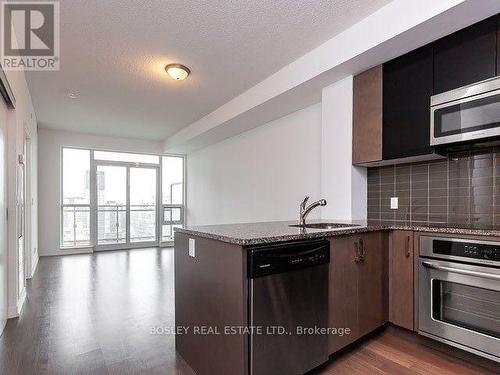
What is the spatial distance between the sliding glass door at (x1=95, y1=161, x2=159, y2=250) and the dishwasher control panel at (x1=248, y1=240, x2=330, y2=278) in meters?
6.13

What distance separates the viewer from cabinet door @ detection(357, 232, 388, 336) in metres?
2.20

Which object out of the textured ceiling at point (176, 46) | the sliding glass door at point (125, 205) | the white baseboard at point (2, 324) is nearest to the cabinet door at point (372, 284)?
the textured ceiling at point (176, 46)

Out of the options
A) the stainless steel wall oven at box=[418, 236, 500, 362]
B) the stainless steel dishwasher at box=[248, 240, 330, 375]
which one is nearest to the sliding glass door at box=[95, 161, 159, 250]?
the stainless steel dishwasher at box=[248, 240, 330, 375]

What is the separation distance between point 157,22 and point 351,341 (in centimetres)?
294

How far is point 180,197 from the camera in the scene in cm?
773

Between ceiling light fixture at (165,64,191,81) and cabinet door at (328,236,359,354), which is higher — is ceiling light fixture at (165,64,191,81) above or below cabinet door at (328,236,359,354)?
above

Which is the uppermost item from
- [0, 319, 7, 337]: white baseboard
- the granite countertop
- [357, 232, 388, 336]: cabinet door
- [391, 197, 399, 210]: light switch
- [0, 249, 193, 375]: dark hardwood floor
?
[391, 197, 399, 210]: light switch

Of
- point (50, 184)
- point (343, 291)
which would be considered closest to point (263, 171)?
point (343, 291)

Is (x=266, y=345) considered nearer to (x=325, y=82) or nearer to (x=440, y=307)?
(x=440, y=307)

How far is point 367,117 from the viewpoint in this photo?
9.22ft

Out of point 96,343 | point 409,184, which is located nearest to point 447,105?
point 409,184

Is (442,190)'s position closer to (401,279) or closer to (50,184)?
(401,279)

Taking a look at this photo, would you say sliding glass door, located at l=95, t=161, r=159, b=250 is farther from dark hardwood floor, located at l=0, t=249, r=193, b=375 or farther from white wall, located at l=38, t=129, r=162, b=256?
dark hardwood floor, located at l=0, t=249, r=193, b=375

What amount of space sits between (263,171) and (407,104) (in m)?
2.53
